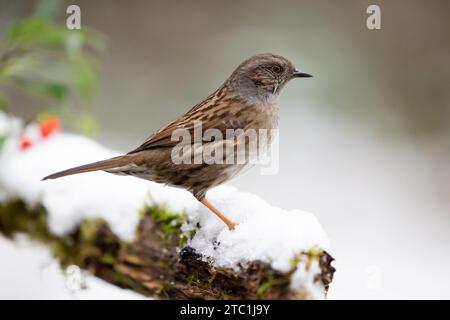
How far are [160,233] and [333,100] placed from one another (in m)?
5.67

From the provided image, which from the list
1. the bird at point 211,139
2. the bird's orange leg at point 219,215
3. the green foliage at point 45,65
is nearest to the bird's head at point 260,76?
the bird at point 211,139

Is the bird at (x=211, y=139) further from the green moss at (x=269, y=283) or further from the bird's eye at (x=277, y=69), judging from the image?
the green moss at (x=269, y=283)

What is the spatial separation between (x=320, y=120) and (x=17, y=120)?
14.0 feet

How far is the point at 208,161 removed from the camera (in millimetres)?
3537

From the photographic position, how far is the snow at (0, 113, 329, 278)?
9.38 feet

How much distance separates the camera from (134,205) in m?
3.53

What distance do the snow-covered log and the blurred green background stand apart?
110cm

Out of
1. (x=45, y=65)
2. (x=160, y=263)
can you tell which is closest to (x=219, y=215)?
(x=160, y=263)

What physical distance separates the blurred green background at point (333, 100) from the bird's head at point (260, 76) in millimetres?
1544

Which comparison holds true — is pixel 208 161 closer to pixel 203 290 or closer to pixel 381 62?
pixel 203 290

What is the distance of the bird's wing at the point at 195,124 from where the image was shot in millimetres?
3615

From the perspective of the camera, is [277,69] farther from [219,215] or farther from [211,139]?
[219,215]

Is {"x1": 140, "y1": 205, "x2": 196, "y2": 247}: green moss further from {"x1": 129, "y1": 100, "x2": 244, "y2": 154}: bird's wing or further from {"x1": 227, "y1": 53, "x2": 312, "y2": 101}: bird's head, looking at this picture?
{"x1": 227, "y1": 53, "x2": 312, "y2": 101}: bird's head
